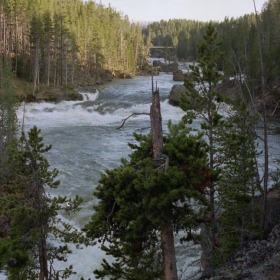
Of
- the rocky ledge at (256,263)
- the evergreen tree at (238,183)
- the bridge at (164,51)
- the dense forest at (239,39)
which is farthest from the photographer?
the dense forest at (239,39)

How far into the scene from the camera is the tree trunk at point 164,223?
675cm

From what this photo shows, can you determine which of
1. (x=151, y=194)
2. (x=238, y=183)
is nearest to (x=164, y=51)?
(x=151, y=194)

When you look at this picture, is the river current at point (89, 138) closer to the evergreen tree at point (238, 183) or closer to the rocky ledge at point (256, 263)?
the rocky ledge at point (256, 263)

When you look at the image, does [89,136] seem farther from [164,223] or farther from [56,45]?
[56,45]

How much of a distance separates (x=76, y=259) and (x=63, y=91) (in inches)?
1355

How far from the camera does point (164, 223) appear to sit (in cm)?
677

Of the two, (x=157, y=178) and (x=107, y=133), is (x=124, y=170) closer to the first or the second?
(x=157, y=178)

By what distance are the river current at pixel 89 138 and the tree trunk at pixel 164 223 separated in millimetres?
683

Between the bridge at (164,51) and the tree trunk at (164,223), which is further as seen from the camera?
the bridge at (164,51)

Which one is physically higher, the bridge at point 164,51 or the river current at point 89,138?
the bridge at point 164,51

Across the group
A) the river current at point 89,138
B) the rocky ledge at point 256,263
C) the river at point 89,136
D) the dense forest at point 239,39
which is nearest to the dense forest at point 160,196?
the rocky ledge at point 256,263

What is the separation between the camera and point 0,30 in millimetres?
45969

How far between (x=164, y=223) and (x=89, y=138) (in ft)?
73.2

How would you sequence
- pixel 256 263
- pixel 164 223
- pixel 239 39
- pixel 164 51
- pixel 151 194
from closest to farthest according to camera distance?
pixel 151 194
pixel 164 223
pixel 256 263
pixel 164 51
pixel 239 39
